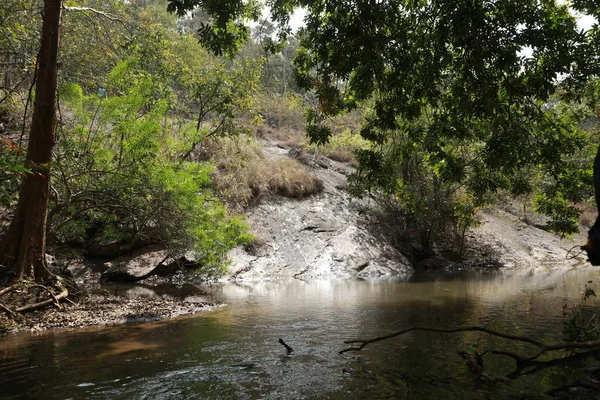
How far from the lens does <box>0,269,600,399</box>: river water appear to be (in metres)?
5.73

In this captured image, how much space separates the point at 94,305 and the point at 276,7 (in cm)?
904

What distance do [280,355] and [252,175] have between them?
74.7ft

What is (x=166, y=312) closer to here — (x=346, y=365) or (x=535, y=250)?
(x=346, y=365)

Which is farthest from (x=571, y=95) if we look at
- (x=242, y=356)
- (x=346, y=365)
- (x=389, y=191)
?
(x=242, y=356)

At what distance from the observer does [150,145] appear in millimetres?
14258

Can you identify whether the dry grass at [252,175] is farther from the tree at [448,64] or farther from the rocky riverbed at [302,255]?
the tree at [448,64]

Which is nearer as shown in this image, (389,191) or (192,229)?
(389,191)

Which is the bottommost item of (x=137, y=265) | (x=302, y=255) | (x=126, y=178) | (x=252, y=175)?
(x=137, y=265)

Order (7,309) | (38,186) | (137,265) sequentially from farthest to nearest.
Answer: (137,265), (38,186), (7,309)

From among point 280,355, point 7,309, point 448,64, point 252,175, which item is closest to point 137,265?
point 7,309

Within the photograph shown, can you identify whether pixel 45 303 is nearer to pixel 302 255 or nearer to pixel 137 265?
pixel 137 265

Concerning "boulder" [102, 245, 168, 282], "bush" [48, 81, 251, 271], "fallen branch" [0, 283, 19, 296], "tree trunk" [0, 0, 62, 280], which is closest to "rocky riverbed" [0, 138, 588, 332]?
"boulder" [102, 245, 168, 282]

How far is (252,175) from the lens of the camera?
97.6ft

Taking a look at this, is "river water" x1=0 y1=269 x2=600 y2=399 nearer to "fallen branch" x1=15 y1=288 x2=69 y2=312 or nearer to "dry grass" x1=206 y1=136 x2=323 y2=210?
"fallen branch" x1=15 y1=288 x2=69 y2=312
